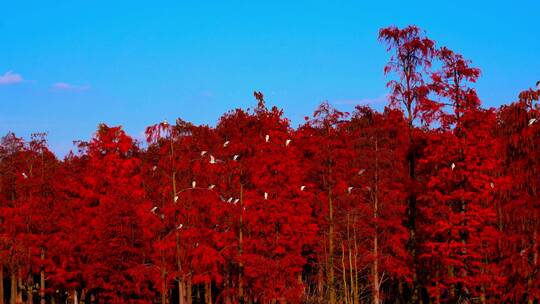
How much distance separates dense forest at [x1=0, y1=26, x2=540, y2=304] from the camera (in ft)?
101

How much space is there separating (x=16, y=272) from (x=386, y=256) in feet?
87.2

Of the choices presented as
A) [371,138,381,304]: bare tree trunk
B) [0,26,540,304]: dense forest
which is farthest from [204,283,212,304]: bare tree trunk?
[371,138,381,304]: bare tree trunk

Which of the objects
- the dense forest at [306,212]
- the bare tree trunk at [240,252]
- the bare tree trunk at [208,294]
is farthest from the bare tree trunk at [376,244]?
the bare tree trunk at [208,294]

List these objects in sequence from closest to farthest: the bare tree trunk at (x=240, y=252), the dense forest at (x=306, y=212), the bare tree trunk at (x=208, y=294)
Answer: the dense forest at (x=306, y=212) → the bare tree trunk at (x=240, y=252) → the bare tree trunk at (x=208, y=294)

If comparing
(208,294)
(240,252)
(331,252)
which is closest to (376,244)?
(331,252)

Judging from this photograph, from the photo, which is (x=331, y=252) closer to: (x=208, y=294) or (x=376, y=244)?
(x=376, y=244)

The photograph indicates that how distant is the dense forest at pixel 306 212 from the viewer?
30875 millimetres

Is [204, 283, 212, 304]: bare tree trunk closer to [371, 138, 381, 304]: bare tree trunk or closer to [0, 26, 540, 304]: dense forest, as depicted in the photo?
[0, 26, 540, 304]: dense forest

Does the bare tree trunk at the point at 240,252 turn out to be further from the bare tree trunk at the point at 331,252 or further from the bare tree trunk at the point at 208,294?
the bare tree trunk at the point at 331,252

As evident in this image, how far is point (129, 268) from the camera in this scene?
3675 centimetres

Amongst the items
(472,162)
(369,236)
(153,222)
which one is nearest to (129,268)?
(153,222)

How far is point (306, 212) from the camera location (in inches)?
1475

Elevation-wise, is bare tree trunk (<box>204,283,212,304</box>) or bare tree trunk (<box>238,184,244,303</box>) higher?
bare tree trunk (<box>238,184,244,303</box>)

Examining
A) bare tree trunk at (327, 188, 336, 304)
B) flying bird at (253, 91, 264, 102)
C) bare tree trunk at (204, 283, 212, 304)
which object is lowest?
bare tree trunk at (204, 283, 212, 304)
